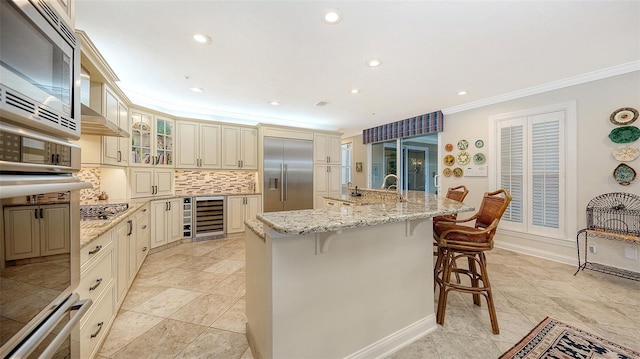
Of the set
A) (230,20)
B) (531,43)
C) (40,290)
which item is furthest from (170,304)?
(531,43)

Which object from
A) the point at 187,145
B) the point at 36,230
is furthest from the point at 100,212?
the point at 187,145

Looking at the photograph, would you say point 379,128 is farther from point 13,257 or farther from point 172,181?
point 13,257

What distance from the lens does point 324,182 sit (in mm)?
5645

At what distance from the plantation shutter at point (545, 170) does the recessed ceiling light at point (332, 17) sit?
359 cm

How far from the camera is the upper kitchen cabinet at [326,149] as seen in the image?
18.1 feet

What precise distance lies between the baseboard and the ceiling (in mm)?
2452

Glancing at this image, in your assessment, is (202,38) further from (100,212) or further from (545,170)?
(545,170)

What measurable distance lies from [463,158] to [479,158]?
0.28 meters

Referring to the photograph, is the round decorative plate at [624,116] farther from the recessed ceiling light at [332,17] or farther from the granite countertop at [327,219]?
the recessed ceiling light at [332,17]

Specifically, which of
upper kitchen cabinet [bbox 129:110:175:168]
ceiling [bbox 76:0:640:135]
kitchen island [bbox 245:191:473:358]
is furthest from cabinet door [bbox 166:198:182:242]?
kitchen island [bbox 245:191:473:358]

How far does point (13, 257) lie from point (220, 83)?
3.13 m

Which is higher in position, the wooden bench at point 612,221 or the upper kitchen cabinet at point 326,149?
the upper kitchen cabinet at point 326,149

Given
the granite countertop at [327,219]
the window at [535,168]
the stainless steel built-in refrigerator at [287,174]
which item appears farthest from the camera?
the stainless steel built-in refrigerator at [287,174]

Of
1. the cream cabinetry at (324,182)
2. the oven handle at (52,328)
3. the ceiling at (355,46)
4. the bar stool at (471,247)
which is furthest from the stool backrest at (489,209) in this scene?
the cream cabinetry at (324,182)
